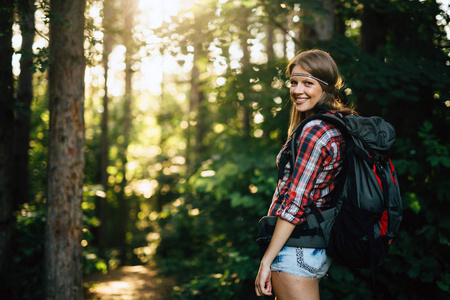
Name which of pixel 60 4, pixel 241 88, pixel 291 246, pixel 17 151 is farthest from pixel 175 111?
pixel 291 246

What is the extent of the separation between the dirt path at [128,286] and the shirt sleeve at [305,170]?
4844 millimetres

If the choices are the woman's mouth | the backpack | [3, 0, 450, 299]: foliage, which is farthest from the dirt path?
the woman's mouth

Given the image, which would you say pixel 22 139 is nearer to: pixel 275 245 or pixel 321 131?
pixel 275 245

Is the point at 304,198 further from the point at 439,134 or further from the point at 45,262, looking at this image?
the point at 45,262

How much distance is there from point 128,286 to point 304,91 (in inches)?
236

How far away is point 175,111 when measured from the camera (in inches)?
717

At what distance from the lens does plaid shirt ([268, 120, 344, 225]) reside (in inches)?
71.7

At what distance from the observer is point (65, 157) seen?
3.73m

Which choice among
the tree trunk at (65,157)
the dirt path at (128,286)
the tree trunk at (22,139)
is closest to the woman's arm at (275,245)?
the tree trunk at (65,157)

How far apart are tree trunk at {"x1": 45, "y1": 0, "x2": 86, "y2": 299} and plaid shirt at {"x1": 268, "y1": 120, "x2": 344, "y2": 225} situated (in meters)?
2.74

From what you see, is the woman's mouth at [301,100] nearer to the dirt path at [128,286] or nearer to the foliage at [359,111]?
the foliage at [359,111]

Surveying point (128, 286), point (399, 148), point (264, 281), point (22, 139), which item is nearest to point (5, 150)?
point (22, 139)

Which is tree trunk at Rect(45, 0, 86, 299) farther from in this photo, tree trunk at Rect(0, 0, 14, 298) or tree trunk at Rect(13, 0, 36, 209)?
tree trunk at Rect(13, 0, 36, 209)

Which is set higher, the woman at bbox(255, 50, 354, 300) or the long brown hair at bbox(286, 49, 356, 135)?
the long brown hair at bbox(286, 49, 356, 135)
